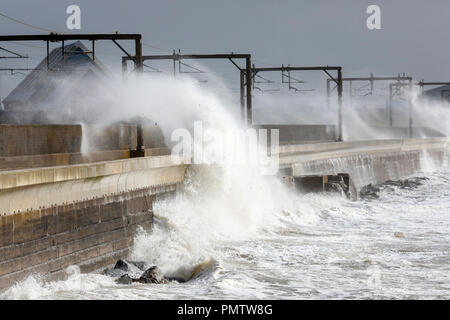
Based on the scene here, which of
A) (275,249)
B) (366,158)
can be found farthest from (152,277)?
(366,158)

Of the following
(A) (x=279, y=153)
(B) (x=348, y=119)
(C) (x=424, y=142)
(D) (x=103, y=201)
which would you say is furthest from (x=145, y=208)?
(B) (x=348, y=119)

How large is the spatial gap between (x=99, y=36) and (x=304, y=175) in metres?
12.0

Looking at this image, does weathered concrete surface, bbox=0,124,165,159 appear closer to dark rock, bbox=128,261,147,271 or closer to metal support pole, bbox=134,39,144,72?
metal support pole, bbox=134,39,144,72

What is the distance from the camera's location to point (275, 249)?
763 inches

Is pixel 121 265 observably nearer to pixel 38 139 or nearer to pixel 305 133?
pixel 38 139

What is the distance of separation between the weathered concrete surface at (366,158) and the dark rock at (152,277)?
15.5 metres

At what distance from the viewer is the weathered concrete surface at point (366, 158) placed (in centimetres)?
3357

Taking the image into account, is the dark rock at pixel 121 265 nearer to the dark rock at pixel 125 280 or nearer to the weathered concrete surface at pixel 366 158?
the dark rock at pixel 125 280

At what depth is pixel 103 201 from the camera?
16.6m

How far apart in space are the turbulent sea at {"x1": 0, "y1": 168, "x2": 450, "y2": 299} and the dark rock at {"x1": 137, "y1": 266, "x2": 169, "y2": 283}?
0.25 meters

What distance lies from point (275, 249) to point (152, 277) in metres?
4.98

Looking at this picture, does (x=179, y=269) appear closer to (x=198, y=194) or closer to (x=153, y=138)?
(x=198, y=194)

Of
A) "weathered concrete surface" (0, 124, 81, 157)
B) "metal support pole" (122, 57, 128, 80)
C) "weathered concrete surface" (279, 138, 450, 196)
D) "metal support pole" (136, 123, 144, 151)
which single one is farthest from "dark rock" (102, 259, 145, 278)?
"weathered concrete surface" (279, 138, 450, 196)

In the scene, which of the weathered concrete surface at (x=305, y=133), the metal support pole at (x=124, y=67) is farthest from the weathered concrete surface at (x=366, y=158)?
the metal support pole at (x=124, y=67)
